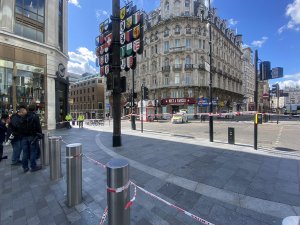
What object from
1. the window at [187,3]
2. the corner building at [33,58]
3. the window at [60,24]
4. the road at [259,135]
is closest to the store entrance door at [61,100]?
the corner building at [33,58]

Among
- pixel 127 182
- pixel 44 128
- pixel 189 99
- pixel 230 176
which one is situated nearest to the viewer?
pixel 127 182

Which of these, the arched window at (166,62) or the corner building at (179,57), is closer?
the corner building at (179,57)

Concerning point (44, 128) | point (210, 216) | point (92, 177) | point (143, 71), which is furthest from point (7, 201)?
point (143, 71)

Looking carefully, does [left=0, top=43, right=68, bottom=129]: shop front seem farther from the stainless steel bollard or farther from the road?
the stainless steel bollard

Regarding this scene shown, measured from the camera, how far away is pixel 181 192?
350 centimetres

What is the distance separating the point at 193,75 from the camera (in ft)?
119

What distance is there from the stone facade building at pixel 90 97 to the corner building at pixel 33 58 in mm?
43716

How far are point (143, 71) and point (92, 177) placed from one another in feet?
131

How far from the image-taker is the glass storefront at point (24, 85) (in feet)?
41.0

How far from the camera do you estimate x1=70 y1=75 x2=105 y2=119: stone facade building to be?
6234 cm

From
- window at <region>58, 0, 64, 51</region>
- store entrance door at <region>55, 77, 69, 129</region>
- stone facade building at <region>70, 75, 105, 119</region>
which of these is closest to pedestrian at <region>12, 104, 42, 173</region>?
store entrance door at <region>55, 77, 69, 129</region>

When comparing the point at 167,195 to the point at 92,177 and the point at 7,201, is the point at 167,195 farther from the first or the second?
the point at 7,201

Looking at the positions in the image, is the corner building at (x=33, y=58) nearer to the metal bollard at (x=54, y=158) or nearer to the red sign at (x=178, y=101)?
the metal bollard at (x=54, y=158)

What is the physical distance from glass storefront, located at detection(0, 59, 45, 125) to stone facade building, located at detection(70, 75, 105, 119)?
44.4 m
